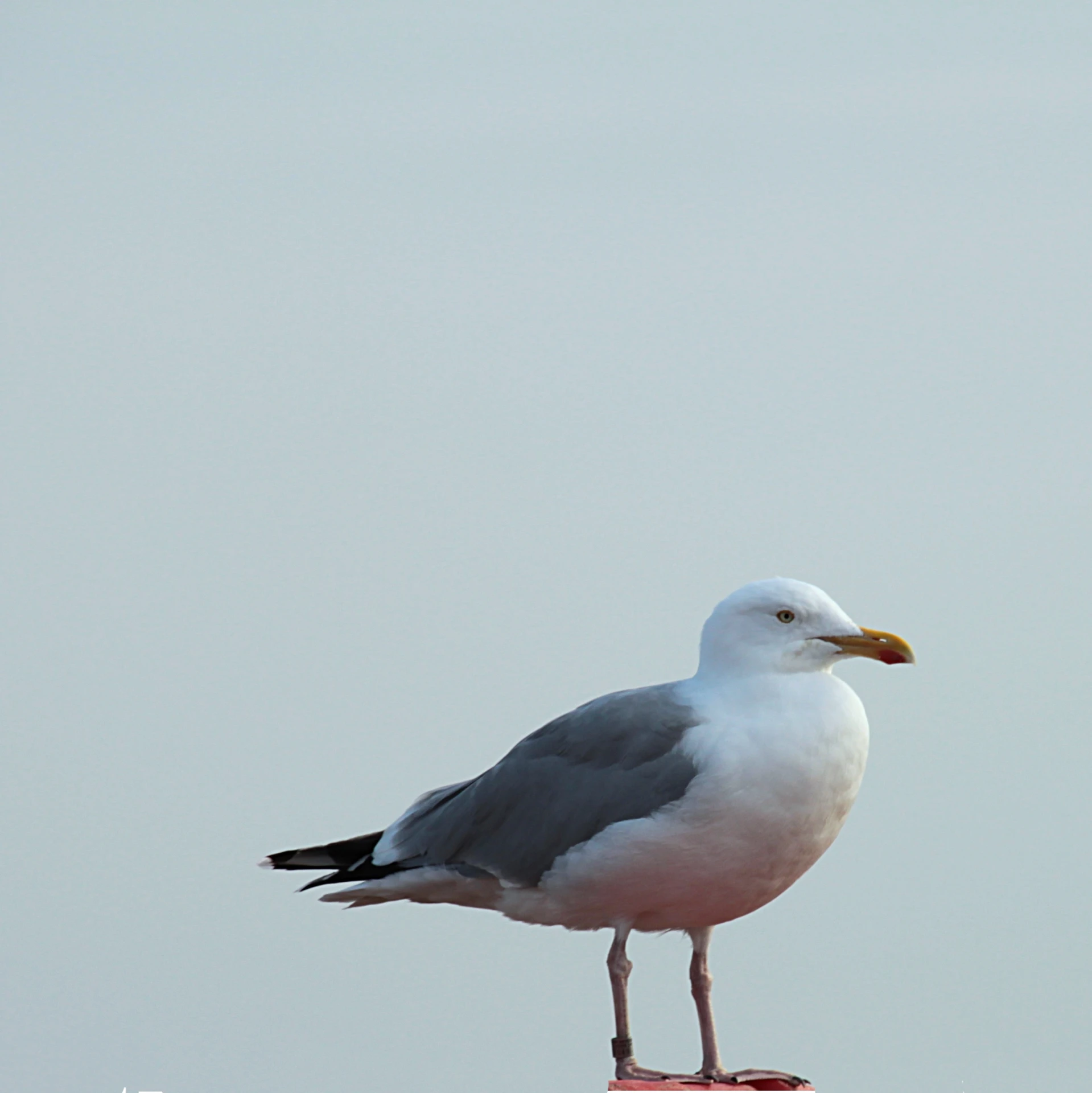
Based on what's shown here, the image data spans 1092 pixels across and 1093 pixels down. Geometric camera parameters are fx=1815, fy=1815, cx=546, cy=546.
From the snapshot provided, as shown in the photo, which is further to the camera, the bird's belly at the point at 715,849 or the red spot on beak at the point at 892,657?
the red spot on beak at the point at 892,657

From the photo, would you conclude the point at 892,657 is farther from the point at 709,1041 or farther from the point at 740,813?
the point at 709,1041

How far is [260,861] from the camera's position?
9.66m

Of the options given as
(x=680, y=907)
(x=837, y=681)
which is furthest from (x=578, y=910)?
(x=837, y=681)

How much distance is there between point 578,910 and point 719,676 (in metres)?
1.31

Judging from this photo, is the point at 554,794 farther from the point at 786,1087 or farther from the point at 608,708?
the point at 786,1087

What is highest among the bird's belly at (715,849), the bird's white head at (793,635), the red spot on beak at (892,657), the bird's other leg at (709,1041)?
the bird's white head at (793,635)

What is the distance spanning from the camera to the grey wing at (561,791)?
27.6 ft

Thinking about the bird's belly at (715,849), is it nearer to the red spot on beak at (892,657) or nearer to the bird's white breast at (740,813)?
the bird's white breast at (740,813)

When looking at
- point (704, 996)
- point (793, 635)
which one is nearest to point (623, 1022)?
point (704, 996)

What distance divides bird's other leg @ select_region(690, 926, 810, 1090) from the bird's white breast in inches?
16.4

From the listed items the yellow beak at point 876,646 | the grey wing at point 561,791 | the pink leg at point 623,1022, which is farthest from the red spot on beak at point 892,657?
the pink leg at point 623,1022

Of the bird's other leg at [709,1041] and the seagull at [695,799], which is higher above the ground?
the seagull at [695,799]

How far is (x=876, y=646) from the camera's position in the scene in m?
8.41

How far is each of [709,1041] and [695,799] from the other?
139cm
